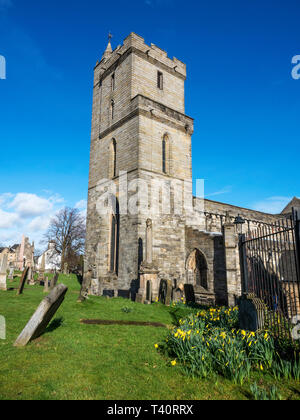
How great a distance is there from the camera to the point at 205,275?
50.4ft

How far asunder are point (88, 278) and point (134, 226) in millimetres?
4257

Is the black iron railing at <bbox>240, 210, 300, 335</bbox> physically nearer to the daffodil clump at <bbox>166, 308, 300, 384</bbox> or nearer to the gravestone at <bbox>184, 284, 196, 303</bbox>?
the daffodil clump at <bbox>166, 308, 300, 384</bbox>

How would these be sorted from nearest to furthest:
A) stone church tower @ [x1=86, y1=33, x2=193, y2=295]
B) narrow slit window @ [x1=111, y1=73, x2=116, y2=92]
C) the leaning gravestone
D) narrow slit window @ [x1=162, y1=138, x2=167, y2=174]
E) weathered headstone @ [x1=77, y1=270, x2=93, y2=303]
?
the leaning gravestone, weathered headstone @ [x1=77, y1=270, x2=93, y2=303], stone church tower @ [x1=86, y1=33, x2=193, y2=295], narrow slit window @ [x1=162, y1=138, x2=167, y2=174], narrow slit window @ [x1=111, y1=73, x2=116, y2=92]

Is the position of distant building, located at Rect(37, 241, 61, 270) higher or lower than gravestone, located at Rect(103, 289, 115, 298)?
higher

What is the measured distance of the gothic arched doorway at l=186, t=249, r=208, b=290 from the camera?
15.8m

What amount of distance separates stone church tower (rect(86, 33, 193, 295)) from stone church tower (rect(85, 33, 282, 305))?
0.21 feet

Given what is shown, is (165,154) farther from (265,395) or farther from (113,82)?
(265,395)

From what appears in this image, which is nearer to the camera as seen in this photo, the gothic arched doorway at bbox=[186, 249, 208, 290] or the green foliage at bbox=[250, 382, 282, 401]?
the green foliage at bbox=[250, 382, 282, 401]

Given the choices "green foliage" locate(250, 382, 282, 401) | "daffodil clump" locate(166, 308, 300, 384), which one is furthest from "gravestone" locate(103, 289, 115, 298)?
"green foliage" locate(250, 382, 282, 401)

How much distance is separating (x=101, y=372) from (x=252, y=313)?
3.46 m

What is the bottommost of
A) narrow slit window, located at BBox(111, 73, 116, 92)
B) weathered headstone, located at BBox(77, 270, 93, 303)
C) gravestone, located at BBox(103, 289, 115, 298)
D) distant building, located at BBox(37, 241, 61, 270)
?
gravestone, located at BBox(103, 289, 115, 298)

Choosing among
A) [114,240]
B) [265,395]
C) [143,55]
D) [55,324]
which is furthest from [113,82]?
[265,395]

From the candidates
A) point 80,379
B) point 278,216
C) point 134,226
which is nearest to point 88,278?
point 134,226
